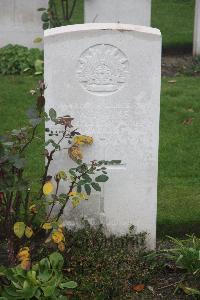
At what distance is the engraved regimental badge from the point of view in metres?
4.64

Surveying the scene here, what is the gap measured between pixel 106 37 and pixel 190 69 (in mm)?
5446

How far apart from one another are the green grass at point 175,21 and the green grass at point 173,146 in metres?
2.73

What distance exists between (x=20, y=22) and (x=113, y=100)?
6.08 meters

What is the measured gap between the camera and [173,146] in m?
6.91

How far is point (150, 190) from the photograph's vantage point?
4867 mm

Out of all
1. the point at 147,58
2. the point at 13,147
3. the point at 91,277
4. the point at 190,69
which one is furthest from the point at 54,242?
the point at 190,69

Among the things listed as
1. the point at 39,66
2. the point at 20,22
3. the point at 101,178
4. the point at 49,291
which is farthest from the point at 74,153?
the point at 20,22

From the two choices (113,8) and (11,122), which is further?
(113,8)

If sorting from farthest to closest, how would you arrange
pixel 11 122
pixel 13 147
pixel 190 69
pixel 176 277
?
pixel 190 69 < pixel 11 122 < pixel 176 277 < pixel 13 147

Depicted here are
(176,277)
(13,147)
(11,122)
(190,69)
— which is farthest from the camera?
(190,69)

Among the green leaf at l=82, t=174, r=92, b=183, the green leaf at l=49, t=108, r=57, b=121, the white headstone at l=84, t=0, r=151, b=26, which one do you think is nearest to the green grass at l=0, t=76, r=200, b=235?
the green leaf at l=82, t=174, r=92, b=183

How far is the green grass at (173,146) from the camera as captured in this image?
548 centimetres

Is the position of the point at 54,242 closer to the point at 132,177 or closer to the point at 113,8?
the point at 132,177

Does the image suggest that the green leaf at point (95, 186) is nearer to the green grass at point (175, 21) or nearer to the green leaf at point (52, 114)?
the green leaf at point (52, 114)
